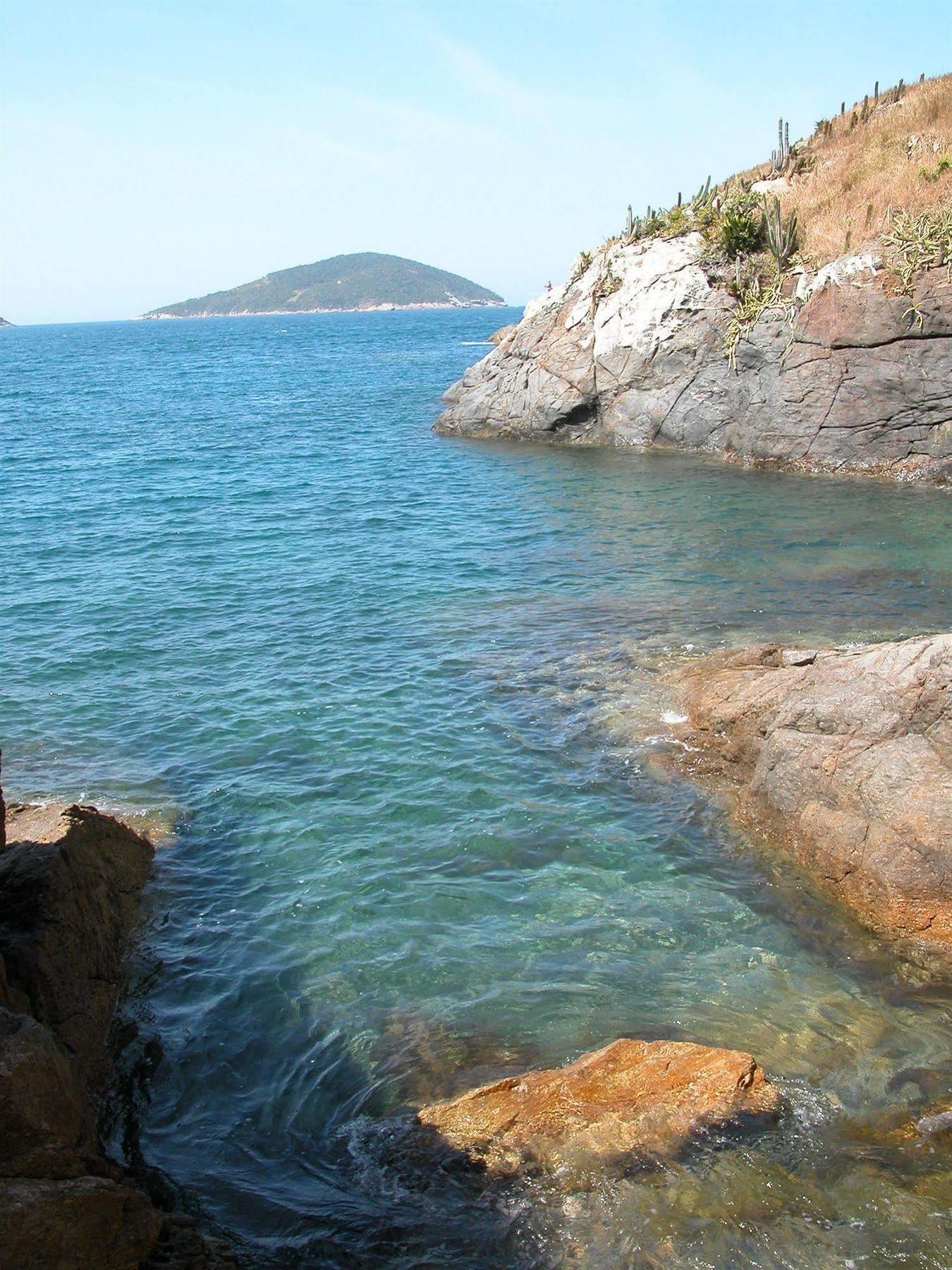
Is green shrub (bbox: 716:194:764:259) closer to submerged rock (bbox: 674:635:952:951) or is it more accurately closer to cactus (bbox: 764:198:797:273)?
cactus (bbox: 764:198:797:273)

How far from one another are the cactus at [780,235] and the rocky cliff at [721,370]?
44.5 inches

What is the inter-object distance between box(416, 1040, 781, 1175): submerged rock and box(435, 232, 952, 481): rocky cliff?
2374 centimetres

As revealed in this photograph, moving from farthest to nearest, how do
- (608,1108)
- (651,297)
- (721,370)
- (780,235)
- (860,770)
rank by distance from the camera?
(651,297) → (721,370) → (780,235) → (860,770) → (608,1108)

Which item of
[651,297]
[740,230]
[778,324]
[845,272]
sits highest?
[740,230]

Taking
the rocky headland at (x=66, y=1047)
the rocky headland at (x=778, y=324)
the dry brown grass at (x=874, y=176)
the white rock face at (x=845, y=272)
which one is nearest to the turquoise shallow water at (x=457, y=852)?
the rocky headland at (x=66, y=1047)

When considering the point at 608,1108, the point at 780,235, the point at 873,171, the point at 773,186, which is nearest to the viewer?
the point at 608,1108

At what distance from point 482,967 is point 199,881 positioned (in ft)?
12.0

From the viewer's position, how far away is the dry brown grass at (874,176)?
30266mm

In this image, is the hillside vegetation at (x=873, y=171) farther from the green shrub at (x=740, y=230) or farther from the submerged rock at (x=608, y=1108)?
the submerged rock at (x=608, y=1108)

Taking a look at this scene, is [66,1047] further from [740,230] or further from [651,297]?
[740,230]

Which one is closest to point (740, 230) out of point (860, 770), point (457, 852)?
point (860, 770)

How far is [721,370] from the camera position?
105 feet

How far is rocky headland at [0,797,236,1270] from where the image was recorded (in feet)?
17.6

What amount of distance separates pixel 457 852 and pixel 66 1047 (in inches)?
199
